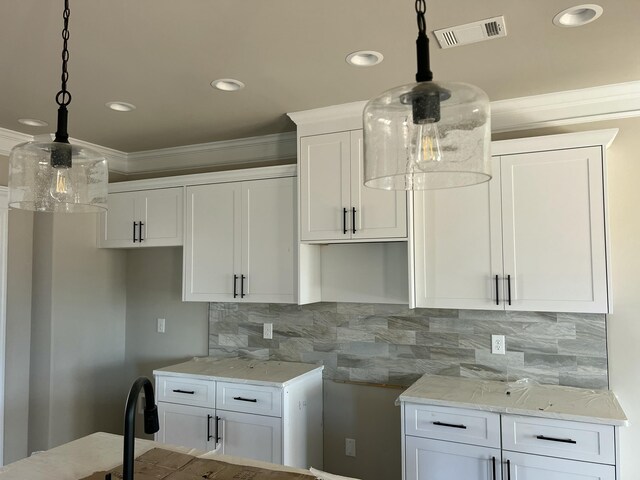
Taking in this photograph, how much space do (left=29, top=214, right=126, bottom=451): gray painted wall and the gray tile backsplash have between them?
987mm

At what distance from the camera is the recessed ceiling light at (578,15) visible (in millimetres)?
1927

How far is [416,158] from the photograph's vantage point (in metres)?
1.13

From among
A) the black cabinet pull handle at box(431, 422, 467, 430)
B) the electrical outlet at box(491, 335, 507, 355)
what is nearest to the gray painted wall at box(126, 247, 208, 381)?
the black cabinet pull handle at box(431, 422, 467, 430)

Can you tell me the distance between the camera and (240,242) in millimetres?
3486

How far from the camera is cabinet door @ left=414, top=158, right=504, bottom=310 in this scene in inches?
110

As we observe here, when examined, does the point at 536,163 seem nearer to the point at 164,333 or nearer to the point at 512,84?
the point at 512,84

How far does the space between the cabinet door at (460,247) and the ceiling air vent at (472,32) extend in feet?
2.74

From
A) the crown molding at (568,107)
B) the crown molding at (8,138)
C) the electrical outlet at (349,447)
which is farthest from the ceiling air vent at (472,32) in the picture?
the crown molding at (8,138)

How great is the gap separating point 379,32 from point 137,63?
3.90 feet

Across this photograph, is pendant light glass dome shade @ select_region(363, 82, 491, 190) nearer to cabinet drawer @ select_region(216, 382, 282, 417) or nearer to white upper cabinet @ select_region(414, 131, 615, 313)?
white upper cabinet @ select_region(414, 131, 615, 313)

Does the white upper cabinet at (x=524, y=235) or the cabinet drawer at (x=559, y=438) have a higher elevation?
the white upper cabinet at (x=524, y=235)

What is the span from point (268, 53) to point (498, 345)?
216cm

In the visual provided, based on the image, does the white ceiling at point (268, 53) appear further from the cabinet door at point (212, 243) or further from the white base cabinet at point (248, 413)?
the white base cabinet at point (248, 413)

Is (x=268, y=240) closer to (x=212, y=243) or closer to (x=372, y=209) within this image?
(x=212, y=243)
